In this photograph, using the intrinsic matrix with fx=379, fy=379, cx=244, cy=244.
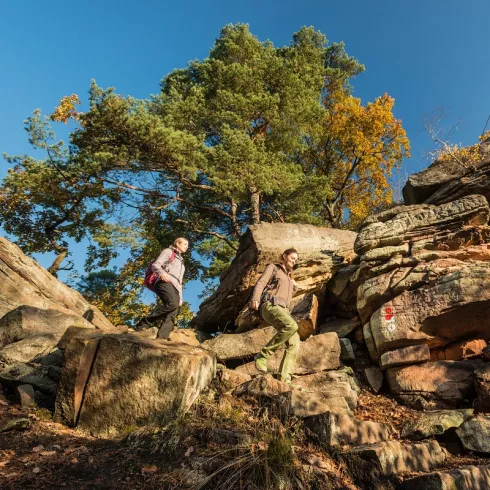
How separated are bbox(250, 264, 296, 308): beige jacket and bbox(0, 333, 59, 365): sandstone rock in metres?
3.78

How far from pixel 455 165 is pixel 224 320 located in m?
8.49

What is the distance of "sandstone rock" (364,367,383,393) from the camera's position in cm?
728

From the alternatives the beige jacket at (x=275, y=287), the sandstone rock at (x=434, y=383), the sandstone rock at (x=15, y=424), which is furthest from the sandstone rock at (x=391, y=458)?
the sandstone rock at (x=15, y=424)

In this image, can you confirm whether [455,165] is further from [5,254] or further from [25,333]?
[5,254]

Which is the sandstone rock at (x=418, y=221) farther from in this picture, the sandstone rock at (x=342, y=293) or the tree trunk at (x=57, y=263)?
the tree trunk at (x=57, y=263)

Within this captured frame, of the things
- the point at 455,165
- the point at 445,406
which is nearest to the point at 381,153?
the point at 455,165

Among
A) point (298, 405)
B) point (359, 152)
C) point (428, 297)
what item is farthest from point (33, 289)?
point (359, 152)

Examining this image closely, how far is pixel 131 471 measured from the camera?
3.67 metres

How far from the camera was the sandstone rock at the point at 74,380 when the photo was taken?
4.84 metres

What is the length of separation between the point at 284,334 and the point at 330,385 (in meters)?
1.24

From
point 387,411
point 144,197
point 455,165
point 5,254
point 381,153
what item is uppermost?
point 381,153

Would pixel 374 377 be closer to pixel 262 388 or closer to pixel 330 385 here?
pixel 330 385

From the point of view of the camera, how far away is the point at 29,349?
6648mm

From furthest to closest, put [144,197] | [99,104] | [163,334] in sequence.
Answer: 1. [144,197]
2. [99,104]
3. [163,334]
